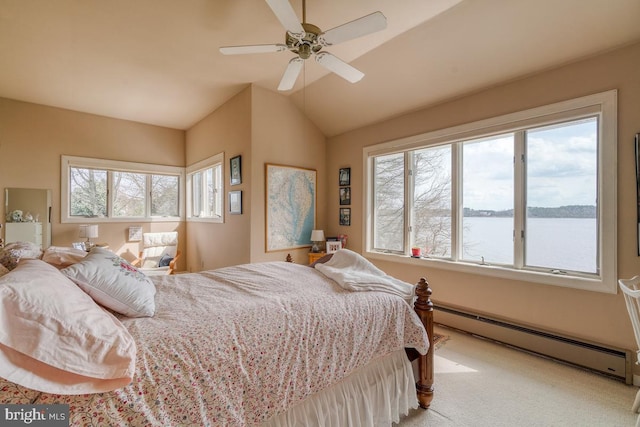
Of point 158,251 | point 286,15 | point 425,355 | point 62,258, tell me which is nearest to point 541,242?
point 425,355

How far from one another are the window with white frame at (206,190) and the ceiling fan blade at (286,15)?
9.33ft

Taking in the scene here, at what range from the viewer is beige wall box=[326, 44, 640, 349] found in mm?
2135

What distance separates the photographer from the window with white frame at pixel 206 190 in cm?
451

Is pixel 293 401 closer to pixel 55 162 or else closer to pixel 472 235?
pixel 472 235

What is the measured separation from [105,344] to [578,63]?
12.1 ft

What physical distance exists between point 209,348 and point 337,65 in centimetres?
222

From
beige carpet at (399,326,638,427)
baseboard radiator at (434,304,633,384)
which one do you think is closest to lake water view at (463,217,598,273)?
baseboard radiator at (434,304,633,384)

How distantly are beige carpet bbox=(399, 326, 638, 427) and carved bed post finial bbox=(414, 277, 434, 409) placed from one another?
0.13 m

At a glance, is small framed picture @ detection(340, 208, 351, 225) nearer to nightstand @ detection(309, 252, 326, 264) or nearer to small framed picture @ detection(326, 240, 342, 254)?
small framed picture @ detection(326, 240, 342, 254)

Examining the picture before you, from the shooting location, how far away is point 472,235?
3.13 meters

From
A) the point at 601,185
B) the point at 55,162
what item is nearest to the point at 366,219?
the point at 601,185

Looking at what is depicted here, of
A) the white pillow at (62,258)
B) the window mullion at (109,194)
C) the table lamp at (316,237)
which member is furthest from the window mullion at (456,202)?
the window mullion at (109,194)

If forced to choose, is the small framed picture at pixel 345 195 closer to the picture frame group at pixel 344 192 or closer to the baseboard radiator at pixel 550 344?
the picture frame group at pixel 344 192

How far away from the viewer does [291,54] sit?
3.04 meters
